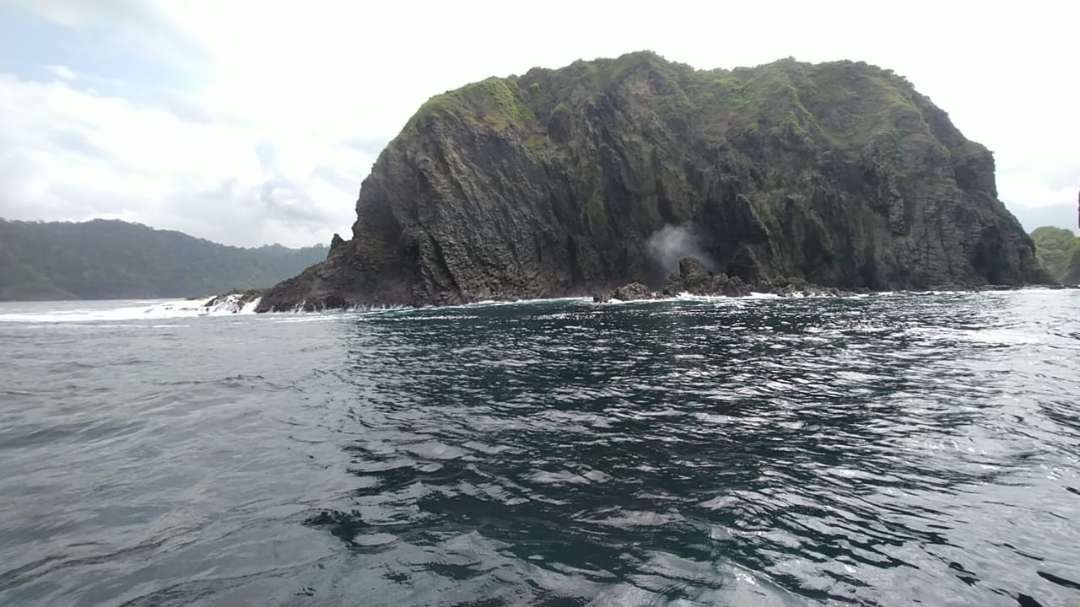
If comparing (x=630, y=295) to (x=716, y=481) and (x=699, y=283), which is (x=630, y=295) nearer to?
(x=699, y=283)

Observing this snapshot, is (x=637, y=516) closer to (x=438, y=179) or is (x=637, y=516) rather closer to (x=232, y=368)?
(x=232, y=368)

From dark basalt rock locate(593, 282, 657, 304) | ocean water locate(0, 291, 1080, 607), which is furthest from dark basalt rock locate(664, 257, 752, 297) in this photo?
ocean water locate(0, 291, 1080, 607)

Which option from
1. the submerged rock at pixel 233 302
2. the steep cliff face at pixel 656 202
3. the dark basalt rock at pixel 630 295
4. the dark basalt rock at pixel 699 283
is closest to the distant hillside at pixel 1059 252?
the steep cliff face at pixel 656 202

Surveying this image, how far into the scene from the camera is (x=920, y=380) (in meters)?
19.1

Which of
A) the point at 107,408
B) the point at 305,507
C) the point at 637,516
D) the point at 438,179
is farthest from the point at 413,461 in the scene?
the point at 438,179

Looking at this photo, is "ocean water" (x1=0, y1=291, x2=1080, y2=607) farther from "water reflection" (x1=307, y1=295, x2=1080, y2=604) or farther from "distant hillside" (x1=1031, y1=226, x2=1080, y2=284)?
"distant hillside" (x1=1031, y1=226, x2=1080, y2=284)

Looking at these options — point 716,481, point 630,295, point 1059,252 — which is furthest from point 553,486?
point 1059,252

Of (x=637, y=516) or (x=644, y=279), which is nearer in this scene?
(x=637, y=516)

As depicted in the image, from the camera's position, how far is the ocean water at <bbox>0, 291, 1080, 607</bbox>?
685 cm

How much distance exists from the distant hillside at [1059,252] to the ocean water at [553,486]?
509 feet

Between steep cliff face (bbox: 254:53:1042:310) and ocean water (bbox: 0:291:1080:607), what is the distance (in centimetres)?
6941

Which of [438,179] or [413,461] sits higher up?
[438,179]

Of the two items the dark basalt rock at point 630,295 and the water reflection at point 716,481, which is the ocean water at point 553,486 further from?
the dark basalt rock at point 630,295

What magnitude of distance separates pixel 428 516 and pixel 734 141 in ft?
392
